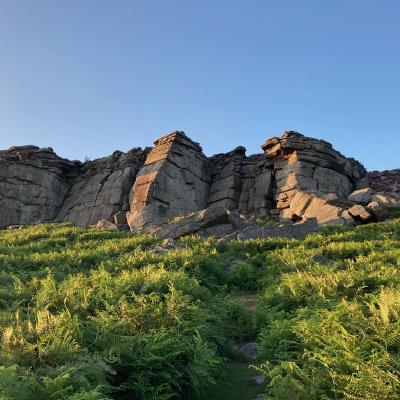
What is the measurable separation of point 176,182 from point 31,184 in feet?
54.7

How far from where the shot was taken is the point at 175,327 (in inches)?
263

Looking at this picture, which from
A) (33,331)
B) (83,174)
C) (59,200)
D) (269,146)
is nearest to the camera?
(33,331)

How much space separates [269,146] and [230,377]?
124ft

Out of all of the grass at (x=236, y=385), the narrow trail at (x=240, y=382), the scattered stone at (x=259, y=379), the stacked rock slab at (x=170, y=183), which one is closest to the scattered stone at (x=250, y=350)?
the narrow trail at (x=240, y=382)

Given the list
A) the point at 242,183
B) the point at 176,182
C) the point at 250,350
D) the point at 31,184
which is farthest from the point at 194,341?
the point at 31,184

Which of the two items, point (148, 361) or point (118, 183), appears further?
point (118, 183)

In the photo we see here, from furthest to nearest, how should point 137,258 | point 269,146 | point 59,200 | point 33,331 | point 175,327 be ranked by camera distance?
point 59,200 → point 269,146 → point 137,258 → point 175,327 → point 33,331

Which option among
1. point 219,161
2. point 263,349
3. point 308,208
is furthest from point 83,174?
point 263,349

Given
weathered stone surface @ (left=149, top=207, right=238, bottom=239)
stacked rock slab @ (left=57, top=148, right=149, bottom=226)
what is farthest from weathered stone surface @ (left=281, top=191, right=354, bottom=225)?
stacked rock slab @ (left=57, top=148, right=149, bottom=226)

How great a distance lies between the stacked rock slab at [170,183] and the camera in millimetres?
35500

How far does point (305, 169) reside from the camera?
128 feet

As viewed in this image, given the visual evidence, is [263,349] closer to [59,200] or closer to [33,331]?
[33,331]

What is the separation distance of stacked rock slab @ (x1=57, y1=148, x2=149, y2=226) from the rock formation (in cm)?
11

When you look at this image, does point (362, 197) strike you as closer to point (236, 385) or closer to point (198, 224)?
point (198, 224)
